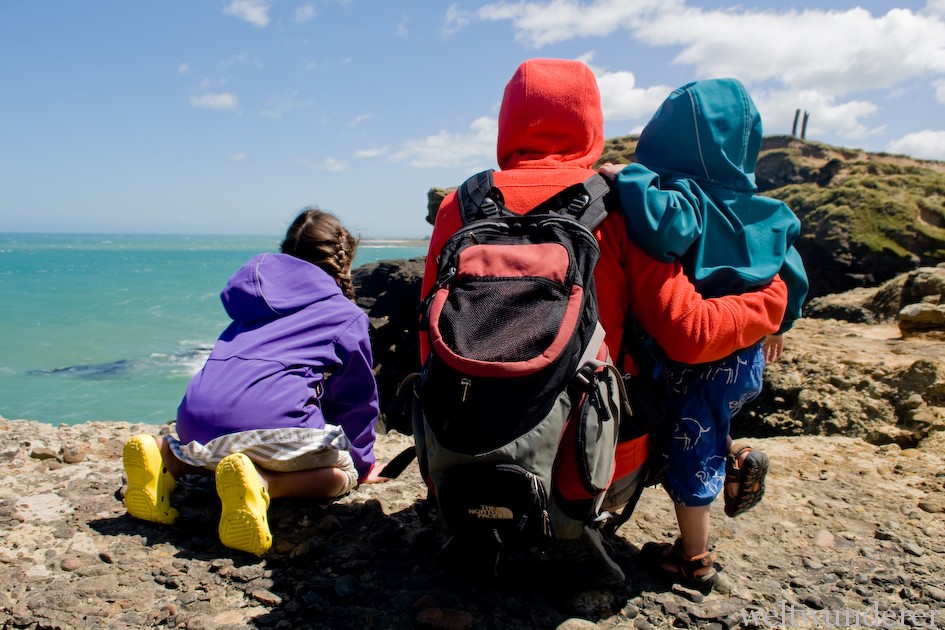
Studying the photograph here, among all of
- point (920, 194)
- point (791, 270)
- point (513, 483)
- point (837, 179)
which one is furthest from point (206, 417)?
point (837, 179)

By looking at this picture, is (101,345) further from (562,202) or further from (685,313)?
(685,313)

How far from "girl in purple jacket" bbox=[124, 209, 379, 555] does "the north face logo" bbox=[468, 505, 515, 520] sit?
1009 mm

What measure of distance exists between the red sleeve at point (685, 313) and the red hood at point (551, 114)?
1.47 feet

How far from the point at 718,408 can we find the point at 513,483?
98 centimetres

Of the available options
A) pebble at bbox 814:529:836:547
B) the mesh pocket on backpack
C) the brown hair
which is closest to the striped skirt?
the brown hair

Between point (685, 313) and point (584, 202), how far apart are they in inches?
18.5

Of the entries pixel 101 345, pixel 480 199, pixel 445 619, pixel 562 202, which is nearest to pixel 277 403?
pixel 445 619

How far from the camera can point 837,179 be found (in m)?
25.0

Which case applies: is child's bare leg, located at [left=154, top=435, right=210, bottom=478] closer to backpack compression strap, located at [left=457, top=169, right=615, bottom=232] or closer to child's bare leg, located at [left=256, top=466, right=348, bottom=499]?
child's bare leg, located at [left=256, top=466, right=348, bottom=499]

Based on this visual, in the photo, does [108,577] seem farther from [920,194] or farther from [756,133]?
[920,194]

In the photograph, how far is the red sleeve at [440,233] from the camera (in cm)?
226

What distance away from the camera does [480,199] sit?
216cm

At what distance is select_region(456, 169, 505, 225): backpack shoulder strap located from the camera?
2133 mm

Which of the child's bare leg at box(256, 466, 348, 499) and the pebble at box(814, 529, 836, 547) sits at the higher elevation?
the child's bare leg at box(256, 466, 348, 499)
